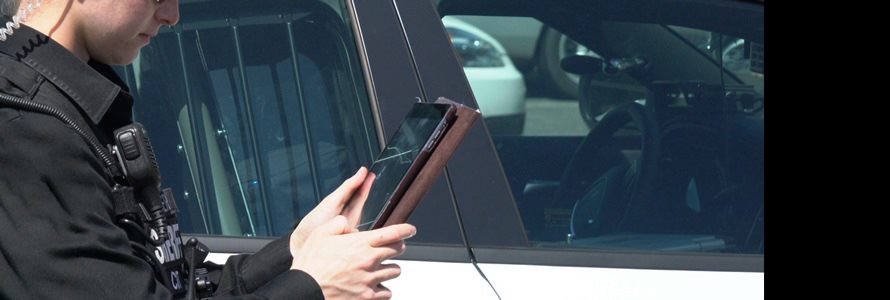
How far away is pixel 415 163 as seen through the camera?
1290 mm

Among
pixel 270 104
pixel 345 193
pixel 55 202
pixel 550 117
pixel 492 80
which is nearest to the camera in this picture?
pixel 55 202

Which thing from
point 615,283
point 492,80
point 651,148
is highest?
point 651,148

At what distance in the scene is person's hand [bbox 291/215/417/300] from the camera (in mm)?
1261

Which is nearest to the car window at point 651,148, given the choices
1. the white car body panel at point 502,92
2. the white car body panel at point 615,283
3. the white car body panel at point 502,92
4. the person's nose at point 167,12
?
the white car body panel at point 615,283

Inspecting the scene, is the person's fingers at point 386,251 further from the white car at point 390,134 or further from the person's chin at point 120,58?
the white car at point 390,134

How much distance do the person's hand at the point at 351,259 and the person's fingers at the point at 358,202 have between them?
0.08 metres

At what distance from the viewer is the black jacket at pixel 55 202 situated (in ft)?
3.75

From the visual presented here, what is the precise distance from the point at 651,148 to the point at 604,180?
117mm

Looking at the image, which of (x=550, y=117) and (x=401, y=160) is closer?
(x=401, y=160)

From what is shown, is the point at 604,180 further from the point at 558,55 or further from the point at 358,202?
the point at 358,202

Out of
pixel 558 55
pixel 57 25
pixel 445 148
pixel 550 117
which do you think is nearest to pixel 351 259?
pixel 445 148

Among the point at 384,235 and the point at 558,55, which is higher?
the point at 384,235

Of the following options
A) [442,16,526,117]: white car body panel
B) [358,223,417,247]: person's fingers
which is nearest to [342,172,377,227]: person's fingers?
[358,223,417,247]: person's fingers

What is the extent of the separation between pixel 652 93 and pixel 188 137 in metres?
0.82
